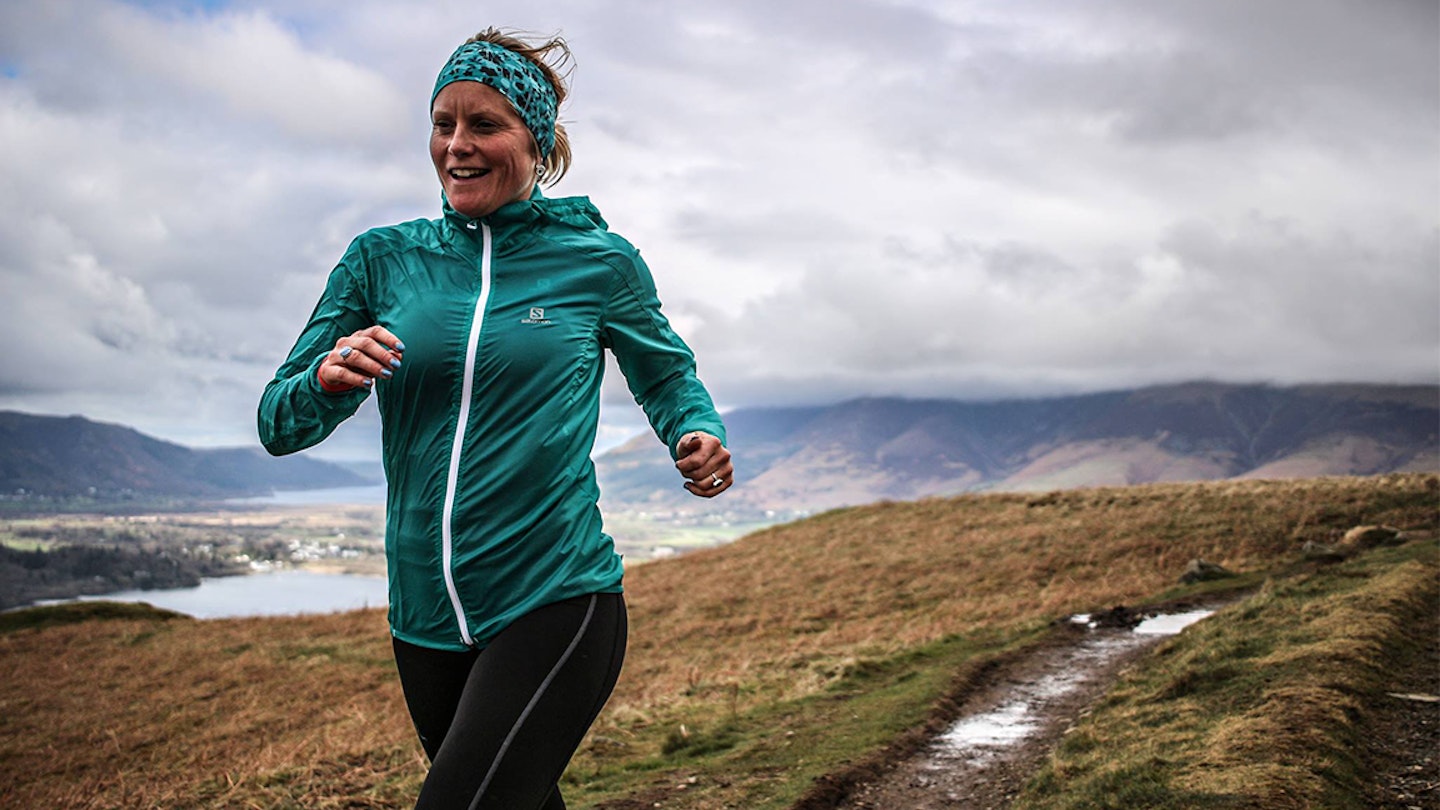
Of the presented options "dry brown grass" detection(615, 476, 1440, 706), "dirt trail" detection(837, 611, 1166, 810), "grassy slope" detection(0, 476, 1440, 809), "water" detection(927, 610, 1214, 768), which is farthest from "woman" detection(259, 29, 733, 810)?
"dry brown grass" detection(615, 476, 1440, 706)

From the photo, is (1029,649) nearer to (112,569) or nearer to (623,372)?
(623,372)

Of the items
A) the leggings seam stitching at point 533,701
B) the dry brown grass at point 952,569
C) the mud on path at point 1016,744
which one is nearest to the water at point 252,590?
the dry brown grass at point 952,569

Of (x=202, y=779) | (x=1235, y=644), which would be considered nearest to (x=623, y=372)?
(x=202, y=779)

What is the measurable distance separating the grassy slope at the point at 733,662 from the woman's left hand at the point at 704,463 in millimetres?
5303

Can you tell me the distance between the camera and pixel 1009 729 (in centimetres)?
1033

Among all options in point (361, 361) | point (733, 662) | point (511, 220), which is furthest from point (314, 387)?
point (733, 662)

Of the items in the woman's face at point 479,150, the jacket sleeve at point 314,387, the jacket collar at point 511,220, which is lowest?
the jacket sleeve at point 314,387

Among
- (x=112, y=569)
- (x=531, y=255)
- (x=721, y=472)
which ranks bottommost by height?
(x=112, y=569)

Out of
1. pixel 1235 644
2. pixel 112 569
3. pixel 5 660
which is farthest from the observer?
pixel 112 569

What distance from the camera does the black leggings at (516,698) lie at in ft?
8.68

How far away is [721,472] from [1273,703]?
759 centimetres

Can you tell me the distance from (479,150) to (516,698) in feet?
5.16

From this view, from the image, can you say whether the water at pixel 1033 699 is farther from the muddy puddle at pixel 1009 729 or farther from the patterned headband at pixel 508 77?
the patterned headband at pixel 508 77

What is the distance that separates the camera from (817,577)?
2741 cm
